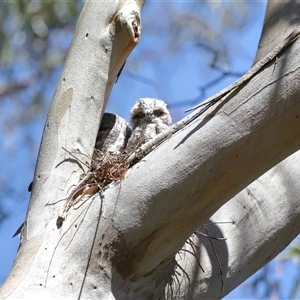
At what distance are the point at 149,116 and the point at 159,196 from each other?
6.52ft

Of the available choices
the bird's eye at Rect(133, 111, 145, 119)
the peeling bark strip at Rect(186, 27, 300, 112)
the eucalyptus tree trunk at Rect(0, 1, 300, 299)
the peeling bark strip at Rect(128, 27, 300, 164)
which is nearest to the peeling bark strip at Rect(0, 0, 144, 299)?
the eucalyptus tree trunk at Rect(0, 1, 300, 299)

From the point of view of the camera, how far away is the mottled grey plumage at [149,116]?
3.84 m

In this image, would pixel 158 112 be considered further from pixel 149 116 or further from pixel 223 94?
pixel 223 94

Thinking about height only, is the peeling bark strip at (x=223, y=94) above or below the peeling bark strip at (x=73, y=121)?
below

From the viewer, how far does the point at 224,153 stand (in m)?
1.91

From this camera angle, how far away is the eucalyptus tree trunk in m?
1.91

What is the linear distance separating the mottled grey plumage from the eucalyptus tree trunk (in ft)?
4.26

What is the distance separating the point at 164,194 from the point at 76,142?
0.51 metres

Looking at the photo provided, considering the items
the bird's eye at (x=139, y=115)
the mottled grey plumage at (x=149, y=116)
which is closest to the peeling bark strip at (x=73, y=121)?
the mottled grey plumage at (x=149, y=116)

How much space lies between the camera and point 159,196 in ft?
6.52

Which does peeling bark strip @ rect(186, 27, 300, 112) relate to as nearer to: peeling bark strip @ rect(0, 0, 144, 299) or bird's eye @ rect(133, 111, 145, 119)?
peeling bark strip @ rect(0, 0, 144, 299)

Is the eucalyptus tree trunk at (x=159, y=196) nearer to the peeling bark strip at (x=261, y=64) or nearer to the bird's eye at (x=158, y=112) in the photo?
the peeling bark strip at (x=261, y=64)

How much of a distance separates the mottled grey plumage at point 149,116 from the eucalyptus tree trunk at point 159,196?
1300 mm

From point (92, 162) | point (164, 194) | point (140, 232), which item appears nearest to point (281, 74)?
point (164, 194)
